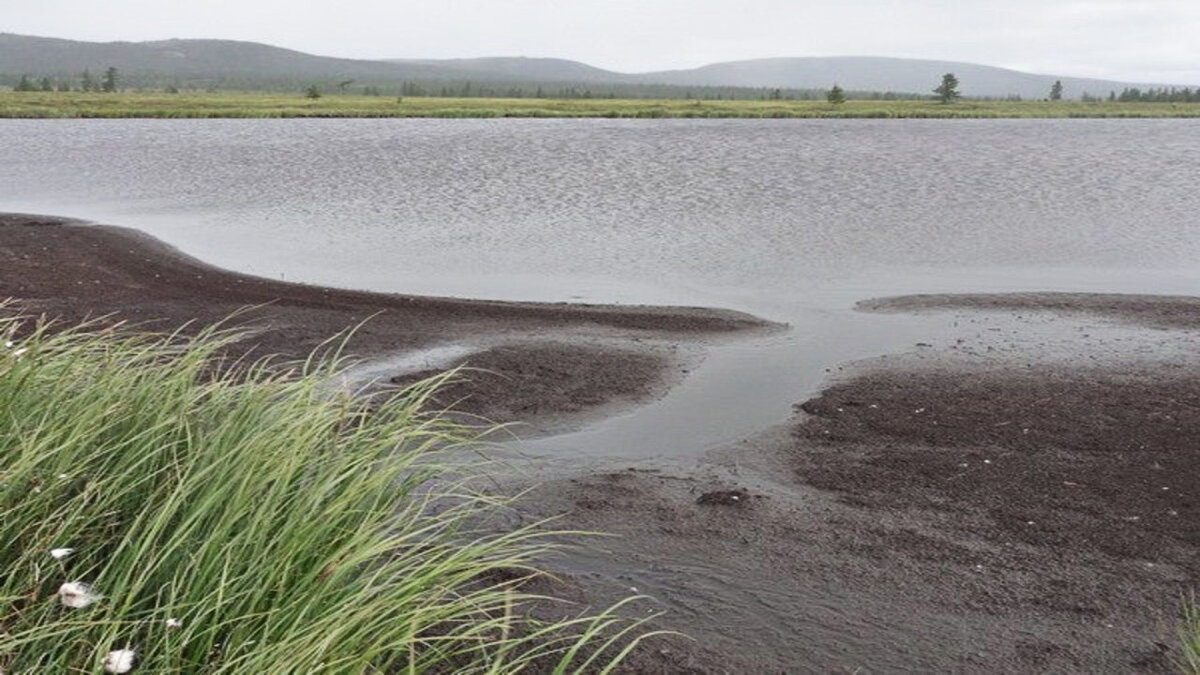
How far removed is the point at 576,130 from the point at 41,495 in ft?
184

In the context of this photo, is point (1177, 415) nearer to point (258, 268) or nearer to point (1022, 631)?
point (1022, 631)

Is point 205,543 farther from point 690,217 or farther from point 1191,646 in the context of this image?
point 690,217

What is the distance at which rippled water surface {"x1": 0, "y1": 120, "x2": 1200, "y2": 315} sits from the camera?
18.0 metres

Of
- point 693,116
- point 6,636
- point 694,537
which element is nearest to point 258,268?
point 694,537

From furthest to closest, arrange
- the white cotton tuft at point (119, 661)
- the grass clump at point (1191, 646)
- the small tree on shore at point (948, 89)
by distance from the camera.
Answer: the small tree on shore at point (948, 89), the grass clump at point (1191, 646), the white cotton tuft at point (119, 661)

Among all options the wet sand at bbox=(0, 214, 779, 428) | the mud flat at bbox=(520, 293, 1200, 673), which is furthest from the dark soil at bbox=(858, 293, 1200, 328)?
the mud flat at bbox=(520, 293, 1200, 673)

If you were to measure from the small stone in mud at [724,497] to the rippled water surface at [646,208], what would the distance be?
24.5 feet

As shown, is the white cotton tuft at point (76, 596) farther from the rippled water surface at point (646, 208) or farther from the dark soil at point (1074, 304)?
the dark soil at point (1074, 304)

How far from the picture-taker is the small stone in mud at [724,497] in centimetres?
750

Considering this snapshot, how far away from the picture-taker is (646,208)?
26672 mm

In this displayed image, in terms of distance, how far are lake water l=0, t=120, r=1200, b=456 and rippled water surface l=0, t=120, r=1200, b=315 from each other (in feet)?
0.33

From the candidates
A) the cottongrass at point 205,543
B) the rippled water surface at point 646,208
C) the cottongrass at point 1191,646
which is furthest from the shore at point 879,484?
the rippled water surface at point 646,208

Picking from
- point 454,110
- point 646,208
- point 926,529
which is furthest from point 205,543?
point 454,110

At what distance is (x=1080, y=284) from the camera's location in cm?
1711
